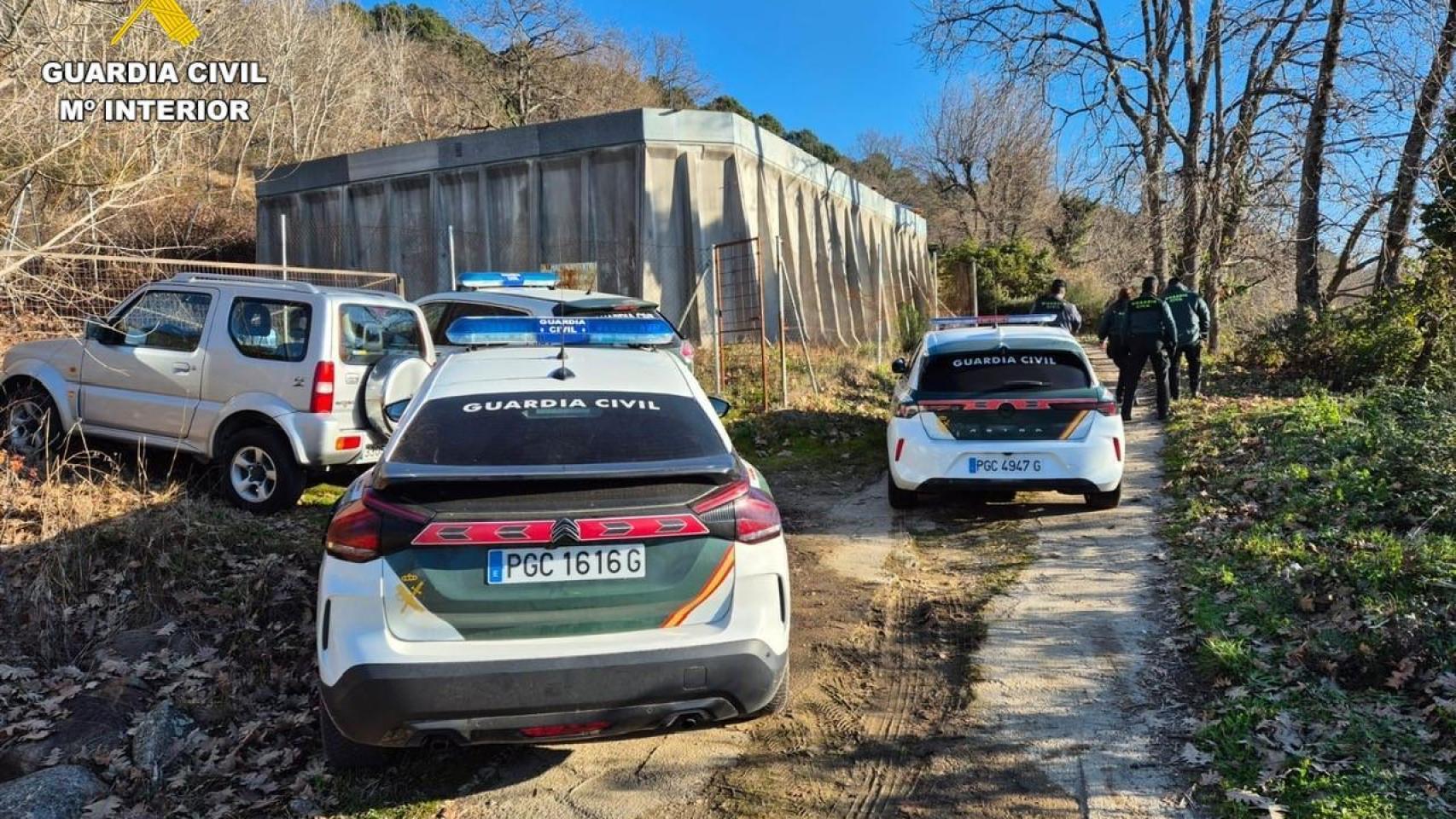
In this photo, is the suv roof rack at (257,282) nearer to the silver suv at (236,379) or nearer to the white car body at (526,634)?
the silver suv at (236,379)

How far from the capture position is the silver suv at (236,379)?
647 centimetres

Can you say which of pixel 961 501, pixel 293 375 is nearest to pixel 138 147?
pixel 293 375

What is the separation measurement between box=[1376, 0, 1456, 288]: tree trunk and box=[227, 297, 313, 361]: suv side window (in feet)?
48.1

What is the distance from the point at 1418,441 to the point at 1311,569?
2.46 m

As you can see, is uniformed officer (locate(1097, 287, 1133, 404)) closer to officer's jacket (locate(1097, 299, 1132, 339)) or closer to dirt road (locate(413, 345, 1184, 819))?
officer's jacket (locate(1097, 299, 1132, 339))

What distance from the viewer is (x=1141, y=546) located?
20.2ft

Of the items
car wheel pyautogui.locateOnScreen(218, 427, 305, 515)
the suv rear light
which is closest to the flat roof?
car wheel pyautogui.locateOnScreen(218, 427, 305, 515)

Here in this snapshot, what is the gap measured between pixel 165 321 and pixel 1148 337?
993 cm

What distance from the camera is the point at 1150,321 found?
10.2 meters

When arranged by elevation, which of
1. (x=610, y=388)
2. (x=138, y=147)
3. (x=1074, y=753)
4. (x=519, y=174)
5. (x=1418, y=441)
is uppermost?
(x=519, y=174)

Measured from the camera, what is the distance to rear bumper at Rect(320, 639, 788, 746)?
111 inches

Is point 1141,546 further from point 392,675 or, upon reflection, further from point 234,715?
point 234,715

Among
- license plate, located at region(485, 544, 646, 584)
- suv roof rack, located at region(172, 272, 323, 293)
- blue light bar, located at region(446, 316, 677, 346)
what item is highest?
suv roof rack, located at region(172, 272, 323, 293)

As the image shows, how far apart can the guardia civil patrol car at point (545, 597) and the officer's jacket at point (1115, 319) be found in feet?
29.7
